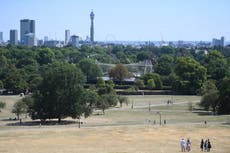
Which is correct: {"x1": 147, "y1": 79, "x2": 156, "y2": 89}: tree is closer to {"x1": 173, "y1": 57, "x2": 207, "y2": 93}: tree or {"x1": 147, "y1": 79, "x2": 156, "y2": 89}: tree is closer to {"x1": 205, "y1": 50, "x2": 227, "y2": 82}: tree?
{"x1": 173, "y1": 57, "x2": 207, "y2": 93}: tree

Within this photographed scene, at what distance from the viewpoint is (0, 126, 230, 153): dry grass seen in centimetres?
3716

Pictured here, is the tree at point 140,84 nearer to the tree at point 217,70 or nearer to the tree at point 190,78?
the tree at point 190,78

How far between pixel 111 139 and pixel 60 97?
43.9 ft

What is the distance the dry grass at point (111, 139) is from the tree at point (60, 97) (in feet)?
22.8

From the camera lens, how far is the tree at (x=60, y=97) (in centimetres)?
5403

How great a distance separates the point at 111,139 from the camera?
4200 cm

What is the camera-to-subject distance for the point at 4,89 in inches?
3723

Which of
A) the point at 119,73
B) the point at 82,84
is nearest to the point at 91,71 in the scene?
the point at 119,73

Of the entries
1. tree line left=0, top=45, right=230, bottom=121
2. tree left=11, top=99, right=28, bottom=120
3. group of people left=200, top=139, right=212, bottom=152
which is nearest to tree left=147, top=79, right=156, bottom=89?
tree line left=0, top=45, right=230, bottom=121

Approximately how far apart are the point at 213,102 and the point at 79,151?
32320 mm

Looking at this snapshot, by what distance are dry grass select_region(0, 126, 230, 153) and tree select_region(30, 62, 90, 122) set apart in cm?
696

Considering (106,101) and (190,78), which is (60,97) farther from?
(190,78)

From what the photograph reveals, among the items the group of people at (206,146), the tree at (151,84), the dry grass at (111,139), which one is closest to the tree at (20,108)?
the dry grass at (111,139)

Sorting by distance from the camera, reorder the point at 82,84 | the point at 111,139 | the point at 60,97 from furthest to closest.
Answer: the point at 82,84
the point at 60,97
the point at 111,139
